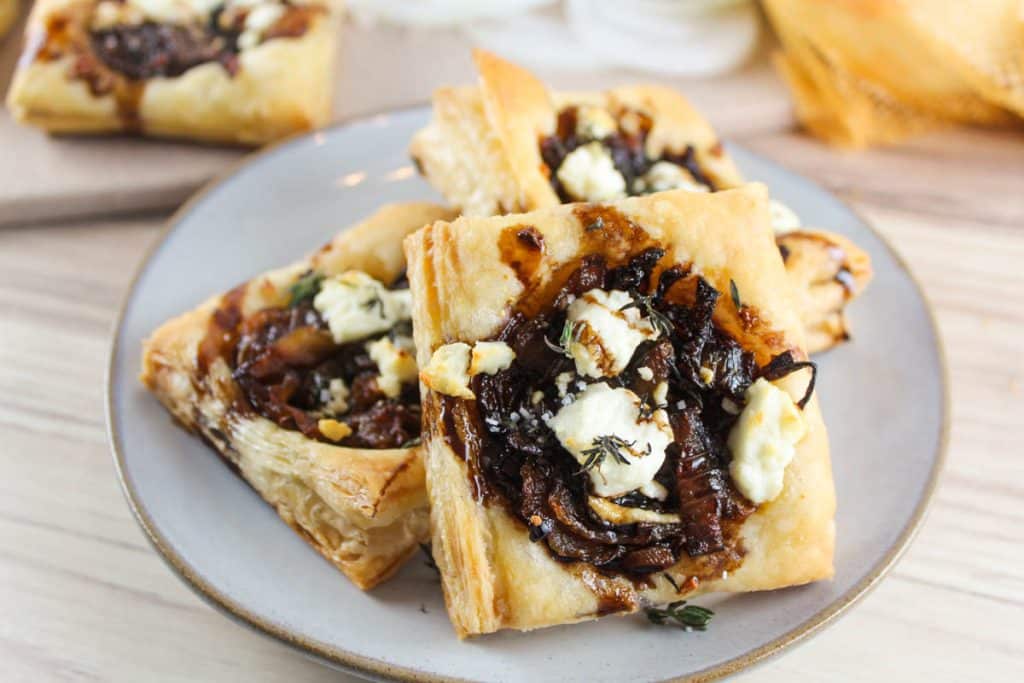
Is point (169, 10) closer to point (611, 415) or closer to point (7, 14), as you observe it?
point (7, 14)

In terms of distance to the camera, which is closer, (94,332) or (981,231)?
(94,332)

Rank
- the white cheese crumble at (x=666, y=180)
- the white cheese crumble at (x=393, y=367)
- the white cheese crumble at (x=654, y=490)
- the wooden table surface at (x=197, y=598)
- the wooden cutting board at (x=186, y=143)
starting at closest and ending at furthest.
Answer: the white cheese crumble at (x=654, y=490) < the wooden table surface at (x=197, y=598) < the white cheese crumble at (x=393, y=367) < the white cheese crumble at (x=666, y=180) < the wooden cutting board at (x=186, y=143)

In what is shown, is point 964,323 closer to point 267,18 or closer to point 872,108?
point 872,108

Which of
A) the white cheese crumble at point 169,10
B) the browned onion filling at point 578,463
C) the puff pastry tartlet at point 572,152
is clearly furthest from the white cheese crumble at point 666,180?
the white cheese crumble at point 169,10

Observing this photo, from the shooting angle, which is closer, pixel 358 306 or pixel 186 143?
pixel 358 306

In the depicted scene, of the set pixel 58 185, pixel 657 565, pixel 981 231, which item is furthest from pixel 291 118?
pixel 981 231

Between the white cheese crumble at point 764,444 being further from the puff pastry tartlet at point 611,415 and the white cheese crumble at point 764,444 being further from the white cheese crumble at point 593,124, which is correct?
the white cheese crumble at point 593,124

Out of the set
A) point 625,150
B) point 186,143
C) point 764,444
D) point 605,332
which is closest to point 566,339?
point 605,332
